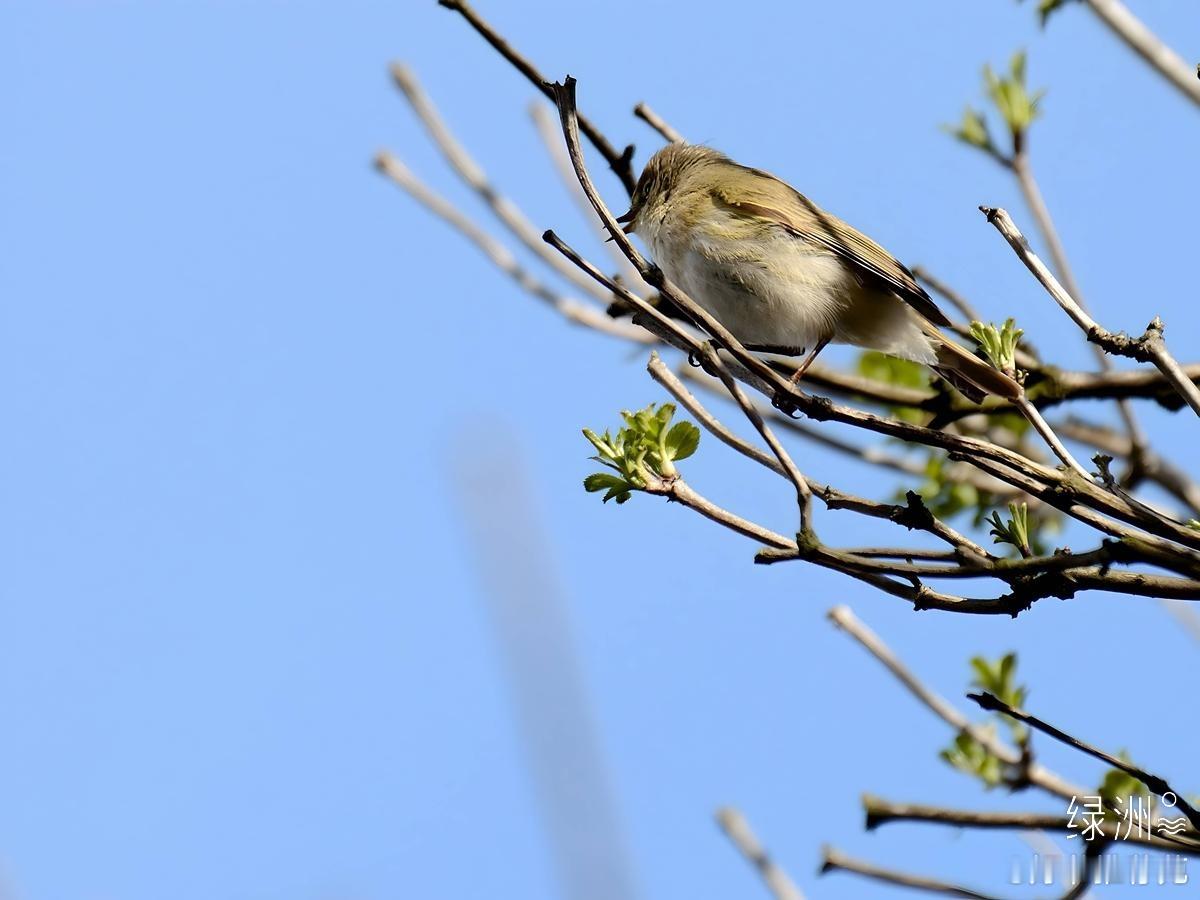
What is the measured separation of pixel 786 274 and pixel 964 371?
67cm

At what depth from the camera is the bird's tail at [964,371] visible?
403 centimetres

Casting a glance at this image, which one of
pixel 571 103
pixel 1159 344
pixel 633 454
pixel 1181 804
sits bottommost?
pixel 1181 804

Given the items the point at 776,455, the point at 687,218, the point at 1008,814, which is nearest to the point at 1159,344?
the point at 776,455

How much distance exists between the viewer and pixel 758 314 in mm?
4414

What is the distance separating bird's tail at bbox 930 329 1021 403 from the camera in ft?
13.2

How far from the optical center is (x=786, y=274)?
4422 mm

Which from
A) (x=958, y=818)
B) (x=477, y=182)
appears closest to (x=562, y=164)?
(x=477, y=182)

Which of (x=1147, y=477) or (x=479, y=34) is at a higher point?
(x=479, y=34)

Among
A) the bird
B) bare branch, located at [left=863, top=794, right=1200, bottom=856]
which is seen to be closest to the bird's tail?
the bird

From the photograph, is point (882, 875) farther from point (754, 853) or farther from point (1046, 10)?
point (1046, 10)

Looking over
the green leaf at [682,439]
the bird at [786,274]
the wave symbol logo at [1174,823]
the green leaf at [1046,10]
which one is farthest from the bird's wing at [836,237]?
the wave symbol logo at [1174,823]

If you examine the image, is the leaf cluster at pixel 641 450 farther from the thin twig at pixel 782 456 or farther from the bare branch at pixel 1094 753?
the bare branch at pixel 1094 753

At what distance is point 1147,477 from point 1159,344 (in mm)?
1546

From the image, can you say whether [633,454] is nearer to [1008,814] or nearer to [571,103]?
[571,103]
